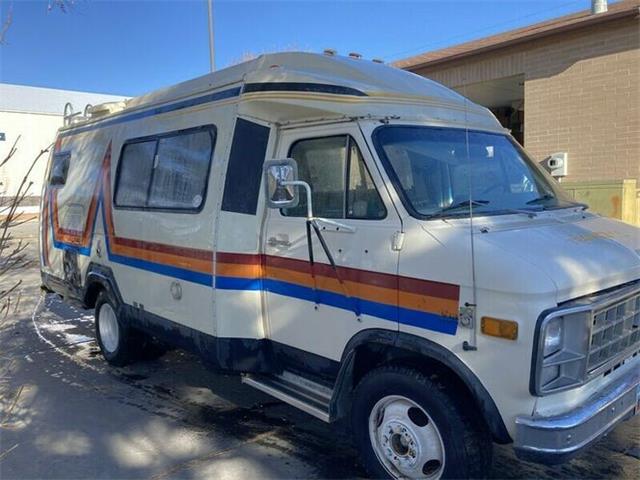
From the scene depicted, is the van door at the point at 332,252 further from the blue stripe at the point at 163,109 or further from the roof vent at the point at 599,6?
the roof vent at the point at 599,6

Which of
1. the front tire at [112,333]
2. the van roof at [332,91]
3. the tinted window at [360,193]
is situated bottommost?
the front tire at [112,333]

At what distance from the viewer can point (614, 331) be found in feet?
10.5

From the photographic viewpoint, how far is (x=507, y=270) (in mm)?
2801

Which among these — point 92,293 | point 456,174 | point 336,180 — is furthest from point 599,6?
point 92,293

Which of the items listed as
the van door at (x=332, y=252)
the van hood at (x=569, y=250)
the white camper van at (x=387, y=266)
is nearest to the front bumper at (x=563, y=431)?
the white camper van at (x=387, y=266)

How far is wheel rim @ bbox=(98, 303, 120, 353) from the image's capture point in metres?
6.16

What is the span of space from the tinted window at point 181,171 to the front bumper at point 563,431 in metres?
2.94

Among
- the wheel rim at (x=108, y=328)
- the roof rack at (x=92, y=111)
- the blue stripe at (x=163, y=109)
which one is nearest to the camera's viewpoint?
the blue stripe at (x=163, y=109)

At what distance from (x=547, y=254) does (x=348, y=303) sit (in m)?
1.23

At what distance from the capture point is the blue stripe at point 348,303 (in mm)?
3090

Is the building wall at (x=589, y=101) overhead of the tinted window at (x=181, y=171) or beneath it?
overhead

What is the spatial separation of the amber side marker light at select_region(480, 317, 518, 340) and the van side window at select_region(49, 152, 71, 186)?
6028 millimetres

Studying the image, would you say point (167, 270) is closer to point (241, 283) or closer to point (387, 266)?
point (241, 283)

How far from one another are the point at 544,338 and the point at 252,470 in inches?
84.7
